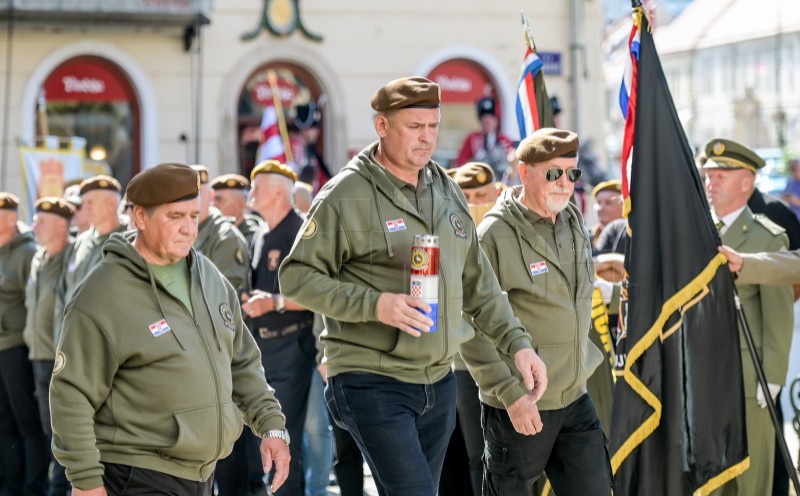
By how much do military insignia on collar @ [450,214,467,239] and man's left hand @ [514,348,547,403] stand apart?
526 mm

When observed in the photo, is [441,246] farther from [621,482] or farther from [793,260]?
[793,260]

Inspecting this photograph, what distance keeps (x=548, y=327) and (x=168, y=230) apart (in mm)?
1952

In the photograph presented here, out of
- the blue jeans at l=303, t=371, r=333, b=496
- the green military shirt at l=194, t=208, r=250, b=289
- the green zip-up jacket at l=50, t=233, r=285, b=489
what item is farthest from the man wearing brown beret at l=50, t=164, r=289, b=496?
the blue jeans at l=303, t=371, r=333, b=496

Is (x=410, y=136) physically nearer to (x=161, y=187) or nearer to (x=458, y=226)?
(x=458, y=226)

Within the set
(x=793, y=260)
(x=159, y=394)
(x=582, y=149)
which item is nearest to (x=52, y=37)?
(x=582, y=149)

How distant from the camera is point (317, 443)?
9.23 meters

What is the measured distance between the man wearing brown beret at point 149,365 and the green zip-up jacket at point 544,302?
1.46 m

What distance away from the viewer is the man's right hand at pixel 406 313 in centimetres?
481

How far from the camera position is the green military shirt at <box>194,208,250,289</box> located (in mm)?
8500

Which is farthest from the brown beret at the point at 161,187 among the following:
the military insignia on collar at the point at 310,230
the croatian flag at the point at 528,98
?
the croatian flag at the point at 528,98

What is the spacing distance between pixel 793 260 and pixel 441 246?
268cm

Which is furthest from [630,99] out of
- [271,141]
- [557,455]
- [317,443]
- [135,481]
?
[271,141]

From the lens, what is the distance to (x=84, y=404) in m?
4.52

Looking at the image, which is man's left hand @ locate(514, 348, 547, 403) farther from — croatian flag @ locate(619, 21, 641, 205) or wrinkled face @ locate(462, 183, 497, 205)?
wrinkled face @ locate(462, 183, 497, 205)
